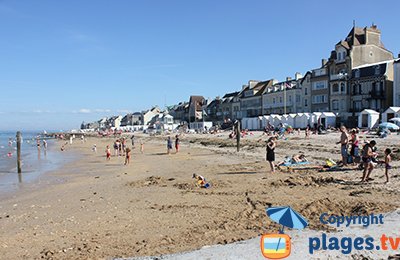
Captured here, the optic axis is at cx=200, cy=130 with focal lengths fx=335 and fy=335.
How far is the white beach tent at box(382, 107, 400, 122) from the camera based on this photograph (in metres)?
37.2

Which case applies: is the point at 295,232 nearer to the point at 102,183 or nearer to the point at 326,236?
the point at 326,236

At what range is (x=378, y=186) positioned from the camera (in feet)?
35.6

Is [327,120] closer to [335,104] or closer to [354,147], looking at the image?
[335,104]

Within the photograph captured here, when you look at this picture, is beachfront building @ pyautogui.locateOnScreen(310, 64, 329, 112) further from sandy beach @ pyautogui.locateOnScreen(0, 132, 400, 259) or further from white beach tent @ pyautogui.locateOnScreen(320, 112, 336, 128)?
sandy beach @ pyautogui.locateOnScreen(0, 132, 400, 259)

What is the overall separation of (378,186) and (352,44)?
4569 centimetres

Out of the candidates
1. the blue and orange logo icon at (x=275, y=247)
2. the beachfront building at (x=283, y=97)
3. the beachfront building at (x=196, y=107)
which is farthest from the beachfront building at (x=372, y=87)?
the beachfront building at (x=196, y=107)

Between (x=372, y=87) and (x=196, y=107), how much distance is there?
60480 mm

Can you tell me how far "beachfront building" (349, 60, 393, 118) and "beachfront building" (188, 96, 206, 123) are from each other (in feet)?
180

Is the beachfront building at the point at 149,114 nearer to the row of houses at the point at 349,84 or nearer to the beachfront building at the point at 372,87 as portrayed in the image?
the row of houses at the point at 349,84

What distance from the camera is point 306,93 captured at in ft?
191

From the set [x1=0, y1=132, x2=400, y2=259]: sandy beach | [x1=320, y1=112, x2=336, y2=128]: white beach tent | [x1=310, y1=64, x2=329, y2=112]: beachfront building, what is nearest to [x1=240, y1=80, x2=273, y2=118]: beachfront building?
[x1=310, y1=64, x2=329, y2=112]: beachfront building

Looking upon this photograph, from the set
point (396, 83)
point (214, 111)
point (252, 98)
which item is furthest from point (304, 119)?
point (214, 111)

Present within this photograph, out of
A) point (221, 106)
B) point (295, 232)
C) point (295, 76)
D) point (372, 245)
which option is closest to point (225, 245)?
point (295, 232)

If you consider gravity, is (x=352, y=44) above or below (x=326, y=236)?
above
